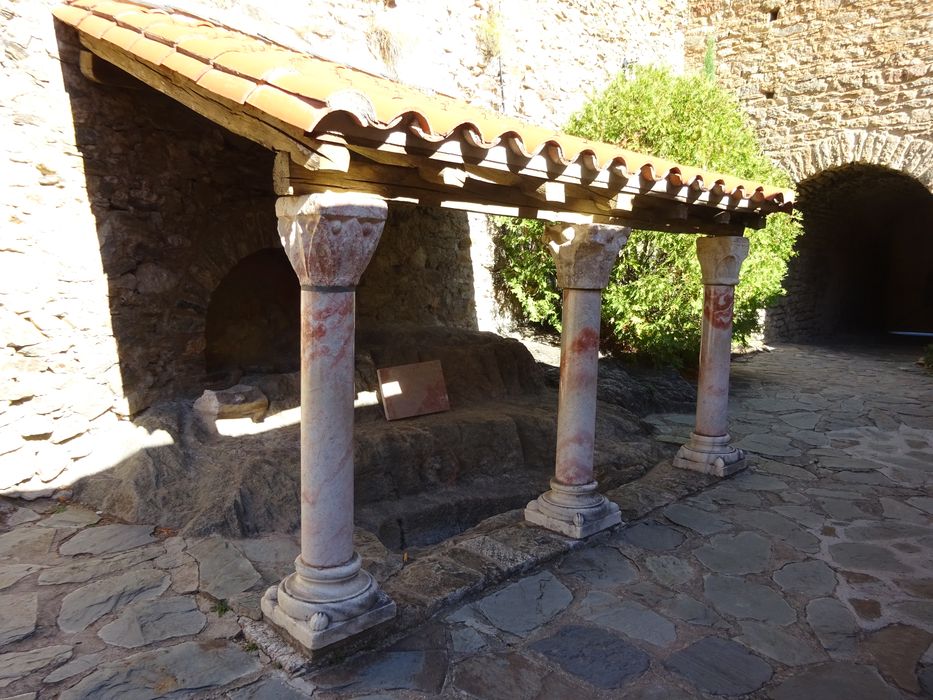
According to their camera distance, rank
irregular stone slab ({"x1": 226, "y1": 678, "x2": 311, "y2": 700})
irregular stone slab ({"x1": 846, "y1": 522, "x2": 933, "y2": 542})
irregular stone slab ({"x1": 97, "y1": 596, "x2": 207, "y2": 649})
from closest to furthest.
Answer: irregular stone slab ({"x1": 226, "y1": 678, "x2": 311, "y2": 700}) → irregular stone slab ({"x1": 97, "y1": 596, "x2": 207, "y2": 649}) → irregular stone slab ({"x1": 846, "y1": 522, "x2": 933, "y2": 542})

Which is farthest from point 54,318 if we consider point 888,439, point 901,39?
point 901,39

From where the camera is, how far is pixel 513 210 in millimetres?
3523

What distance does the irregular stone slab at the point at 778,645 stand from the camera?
280cm

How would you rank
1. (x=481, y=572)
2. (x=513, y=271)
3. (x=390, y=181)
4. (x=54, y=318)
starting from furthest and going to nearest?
1. (x=513, y=271)
2. (x=54, y=318)
3. (x=481, y=572)
4. (x=390, y=181)

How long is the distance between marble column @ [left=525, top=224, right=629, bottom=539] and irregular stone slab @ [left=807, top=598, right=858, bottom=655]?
1191mm

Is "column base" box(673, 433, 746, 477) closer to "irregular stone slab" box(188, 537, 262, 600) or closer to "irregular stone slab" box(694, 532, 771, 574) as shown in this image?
"irregular stone slab" box(694, 532, 771, 574)

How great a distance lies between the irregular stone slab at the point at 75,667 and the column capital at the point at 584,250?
9.56 feet

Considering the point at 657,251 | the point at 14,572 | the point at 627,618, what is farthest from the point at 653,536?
the point at 657,251

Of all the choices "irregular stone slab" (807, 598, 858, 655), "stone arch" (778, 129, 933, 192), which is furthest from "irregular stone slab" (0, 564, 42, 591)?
→ "stone arch" (778, 129, 933, 192)

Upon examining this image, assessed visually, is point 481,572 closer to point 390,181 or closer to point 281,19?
point 390,181

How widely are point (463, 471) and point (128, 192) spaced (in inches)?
122

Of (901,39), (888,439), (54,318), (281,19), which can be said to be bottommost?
(888,439)

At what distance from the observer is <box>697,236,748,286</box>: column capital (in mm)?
5000

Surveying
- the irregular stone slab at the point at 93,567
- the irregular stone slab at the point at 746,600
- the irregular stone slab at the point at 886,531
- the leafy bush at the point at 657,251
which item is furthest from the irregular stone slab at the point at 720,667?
the leafy bush at the point at 657,251
